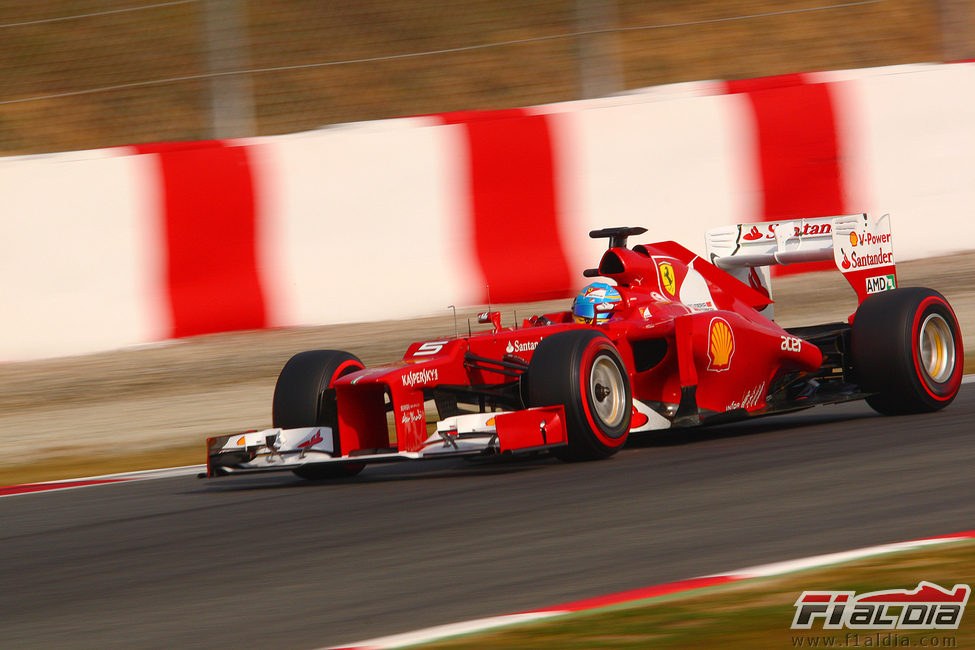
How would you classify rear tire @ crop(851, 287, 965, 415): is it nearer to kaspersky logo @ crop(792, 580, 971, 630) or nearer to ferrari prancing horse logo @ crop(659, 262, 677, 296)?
ferrari prancing horse logo @ crop(659, 262, 677, 296)

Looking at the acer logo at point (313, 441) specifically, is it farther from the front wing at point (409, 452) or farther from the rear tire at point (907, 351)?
the rear tire at point (907, 351)

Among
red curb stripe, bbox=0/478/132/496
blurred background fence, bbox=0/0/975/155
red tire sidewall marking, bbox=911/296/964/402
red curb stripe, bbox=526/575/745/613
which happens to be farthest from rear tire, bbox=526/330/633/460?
blurred background fence, bbox=0/0/975/155

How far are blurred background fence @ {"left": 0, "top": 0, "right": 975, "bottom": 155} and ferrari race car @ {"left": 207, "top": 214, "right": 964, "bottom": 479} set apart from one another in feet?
20.3

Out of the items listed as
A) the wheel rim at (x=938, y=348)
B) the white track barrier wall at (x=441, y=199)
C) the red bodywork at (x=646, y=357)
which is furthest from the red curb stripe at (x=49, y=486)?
the wheel rim at (x=938, y=348)

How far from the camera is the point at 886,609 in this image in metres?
3.90

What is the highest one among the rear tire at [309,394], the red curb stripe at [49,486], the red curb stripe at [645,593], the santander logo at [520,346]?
the santander logo at [520,346]

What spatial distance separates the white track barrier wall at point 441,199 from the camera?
11.2 m

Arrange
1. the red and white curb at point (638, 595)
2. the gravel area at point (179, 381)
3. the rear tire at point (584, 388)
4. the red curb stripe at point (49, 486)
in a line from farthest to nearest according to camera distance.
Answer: the gravel area at point (179, 381) → the red curb stripe at point (49, 486) → the rear tire at point (584, 388) → the red and white curb at point (638, 595)

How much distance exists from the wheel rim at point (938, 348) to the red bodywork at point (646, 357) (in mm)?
643

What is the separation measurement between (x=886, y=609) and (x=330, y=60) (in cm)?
1274

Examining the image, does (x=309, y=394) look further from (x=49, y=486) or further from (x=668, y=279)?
(x=668, y=279)

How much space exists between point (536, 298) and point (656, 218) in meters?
1.32

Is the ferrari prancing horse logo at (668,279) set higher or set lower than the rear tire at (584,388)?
higher

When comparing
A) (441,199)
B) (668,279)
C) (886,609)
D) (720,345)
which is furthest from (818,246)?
(886,609)
